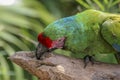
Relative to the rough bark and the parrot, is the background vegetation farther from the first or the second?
the rough bark

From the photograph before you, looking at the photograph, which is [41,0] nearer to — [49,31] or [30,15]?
[30,15]

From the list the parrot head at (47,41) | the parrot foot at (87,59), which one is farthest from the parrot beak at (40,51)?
the parrot foot at (87,59)

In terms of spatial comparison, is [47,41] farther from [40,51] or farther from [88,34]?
[88,34]

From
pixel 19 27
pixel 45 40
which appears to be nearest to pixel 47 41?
pixel 45 40

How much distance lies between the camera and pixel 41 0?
7.74 ft

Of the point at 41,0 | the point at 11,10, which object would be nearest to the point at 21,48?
the point at 11,10

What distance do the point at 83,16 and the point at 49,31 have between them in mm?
201

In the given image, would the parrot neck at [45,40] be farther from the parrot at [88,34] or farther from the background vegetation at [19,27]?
the background vegetation at [19,27]

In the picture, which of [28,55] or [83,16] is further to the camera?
[83,16]

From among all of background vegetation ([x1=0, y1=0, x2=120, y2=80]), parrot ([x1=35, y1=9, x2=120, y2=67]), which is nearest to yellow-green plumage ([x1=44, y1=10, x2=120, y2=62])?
parrot ([x1=35, y1=9, x2=120, y2=67])

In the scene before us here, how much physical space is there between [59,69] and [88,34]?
0.66 ft

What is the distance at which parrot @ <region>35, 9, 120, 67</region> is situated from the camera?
4.10 feet

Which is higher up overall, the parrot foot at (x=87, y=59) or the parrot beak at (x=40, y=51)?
the parrot beak at (x=40, y=51)

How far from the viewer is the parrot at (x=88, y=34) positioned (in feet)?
4.10
